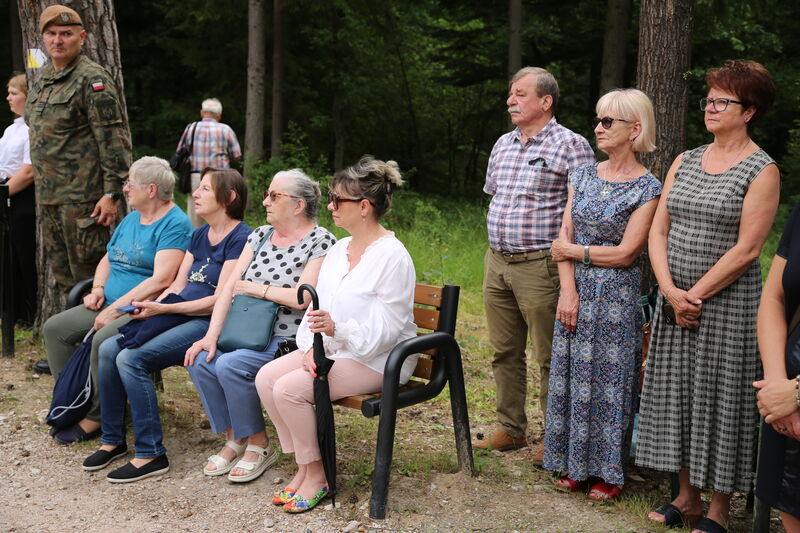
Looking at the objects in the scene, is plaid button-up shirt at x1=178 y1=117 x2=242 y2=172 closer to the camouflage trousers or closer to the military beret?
the camouflage trousers

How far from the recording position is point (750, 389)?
354 centimetres

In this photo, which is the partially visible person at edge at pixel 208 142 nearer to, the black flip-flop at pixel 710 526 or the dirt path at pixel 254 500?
the dirt path at pixel 254 500

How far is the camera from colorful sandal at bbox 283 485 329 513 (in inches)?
155

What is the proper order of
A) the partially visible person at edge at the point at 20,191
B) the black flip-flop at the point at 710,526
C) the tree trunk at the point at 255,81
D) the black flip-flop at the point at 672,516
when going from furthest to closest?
the tree trunk at the point at 255,81 < the partially visible person at edge at the point at 20,191 < the black flip-flop at the point at 672,516 < the black flip-flop at the point at 710,526

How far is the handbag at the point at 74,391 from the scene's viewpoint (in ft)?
15.9

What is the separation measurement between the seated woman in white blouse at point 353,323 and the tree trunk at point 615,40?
33.2ft

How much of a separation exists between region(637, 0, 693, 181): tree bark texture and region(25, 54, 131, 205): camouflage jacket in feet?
11.5

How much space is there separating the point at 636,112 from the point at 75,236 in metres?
3.95

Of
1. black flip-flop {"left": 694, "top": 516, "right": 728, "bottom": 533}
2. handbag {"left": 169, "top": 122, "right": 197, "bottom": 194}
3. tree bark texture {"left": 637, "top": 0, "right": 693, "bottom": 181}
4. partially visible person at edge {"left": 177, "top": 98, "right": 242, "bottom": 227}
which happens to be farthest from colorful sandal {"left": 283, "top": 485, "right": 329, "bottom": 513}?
handbag {"left": 169, "top": 122, "right": 197, "bottom": 194}

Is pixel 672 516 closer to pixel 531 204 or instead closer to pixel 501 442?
pixel 501 442

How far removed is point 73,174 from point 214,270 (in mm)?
1718

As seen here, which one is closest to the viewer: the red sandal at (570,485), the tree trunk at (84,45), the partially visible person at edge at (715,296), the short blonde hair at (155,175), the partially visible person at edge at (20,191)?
the partially visible person at edge at (715,296)

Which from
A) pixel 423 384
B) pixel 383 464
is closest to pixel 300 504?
pixel 383 464

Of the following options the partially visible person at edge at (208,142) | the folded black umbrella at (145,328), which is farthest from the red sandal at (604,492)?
the partially visible person at edge at (208,142)
